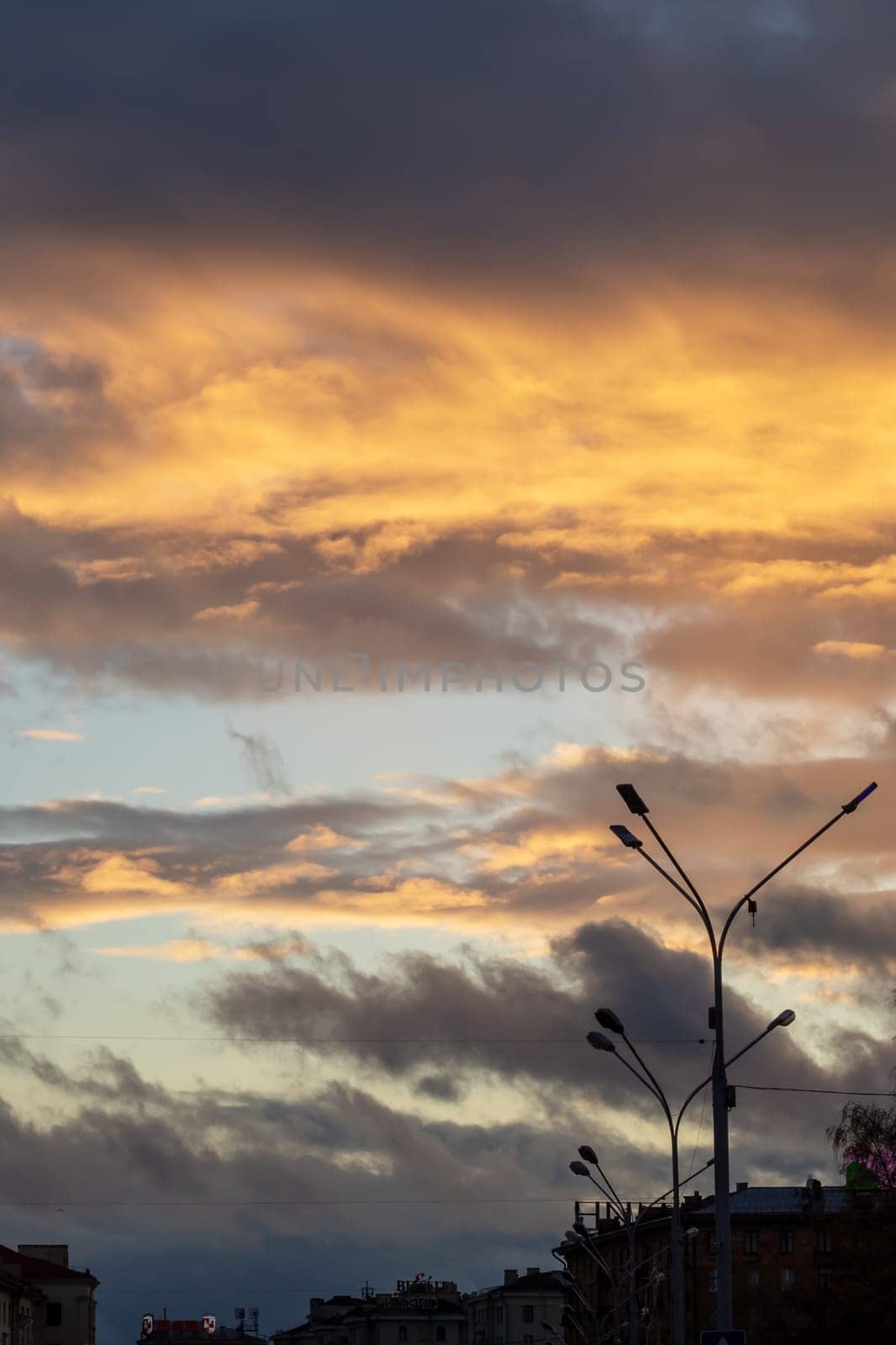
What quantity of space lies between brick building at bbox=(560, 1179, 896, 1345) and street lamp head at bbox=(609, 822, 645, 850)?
35.6 m

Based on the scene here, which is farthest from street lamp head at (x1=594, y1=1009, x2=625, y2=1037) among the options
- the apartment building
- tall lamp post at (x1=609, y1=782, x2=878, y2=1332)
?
the apartment building

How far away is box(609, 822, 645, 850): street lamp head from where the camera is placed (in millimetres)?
32719

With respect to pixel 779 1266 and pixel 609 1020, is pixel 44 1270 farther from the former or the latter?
pixel 609 1020

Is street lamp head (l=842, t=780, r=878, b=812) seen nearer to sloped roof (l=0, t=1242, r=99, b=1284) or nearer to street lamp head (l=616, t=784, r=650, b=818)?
street lamp head (l=616, t=784, r=650, b=818)

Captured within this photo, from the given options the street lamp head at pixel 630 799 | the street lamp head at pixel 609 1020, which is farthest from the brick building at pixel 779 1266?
the street lamp head at pixel 630 799

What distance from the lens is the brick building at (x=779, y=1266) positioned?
65.2 metres

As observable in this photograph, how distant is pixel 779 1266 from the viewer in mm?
157250

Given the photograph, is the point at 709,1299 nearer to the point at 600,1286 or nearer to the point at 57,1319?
the point at 600,1286

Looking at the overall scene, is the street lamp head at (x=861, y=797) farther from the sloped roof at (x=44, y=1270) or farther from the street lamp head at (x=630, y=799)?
the sloped roof at (x=44, y=1270)

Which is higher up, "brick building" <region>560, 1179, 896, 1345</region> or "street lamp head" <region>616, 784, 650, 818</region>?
"street lamp head" <region>616, 784, 650, 818</region>

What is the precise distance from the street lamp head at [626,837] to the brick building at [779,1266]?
35609mm

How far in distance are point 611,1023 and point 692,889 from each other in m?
7.20

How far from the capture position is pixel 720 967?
34.8 metres

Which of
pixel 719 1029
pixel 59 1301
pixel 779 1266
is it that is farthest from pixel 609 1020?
pixel 59 1301
